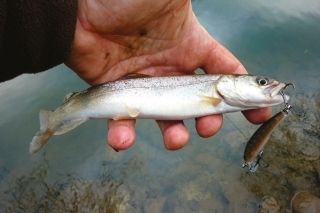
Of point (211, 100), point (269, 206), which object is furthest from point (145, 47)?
point (269, 206)

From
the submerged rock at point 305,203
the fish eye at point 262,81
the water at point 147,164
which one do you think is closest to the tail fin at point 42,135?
the water at point 147,164

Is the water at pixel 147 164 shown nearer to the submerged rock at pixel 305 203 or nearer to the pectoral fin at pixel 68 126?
the submerged rock at pixel 305 203

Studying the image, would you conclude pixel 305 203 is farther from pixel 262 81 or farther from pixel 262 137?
pixel 262 81

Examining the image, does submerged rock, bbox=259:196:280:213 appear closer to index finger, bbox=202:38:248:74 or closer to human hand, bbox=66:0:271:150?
human hand, bbox=66:0:271:150

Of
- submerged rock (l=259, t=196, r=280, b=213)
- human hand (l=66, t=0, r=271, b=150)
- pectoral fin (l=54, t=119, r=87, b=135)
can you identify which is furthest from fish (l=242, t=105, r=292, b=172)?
submerged rock (l=259, t=196, r=280, b=213)

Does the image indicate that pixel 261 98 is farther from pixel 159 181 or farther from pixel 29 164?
pixel 29 164

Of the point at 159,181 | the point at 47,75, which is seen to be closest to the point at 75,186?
the point at 159,181
